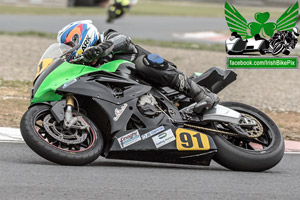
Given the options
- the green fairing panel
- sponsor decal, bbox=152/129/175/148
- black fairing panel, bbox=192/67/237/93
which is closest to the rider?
the green fairing panel

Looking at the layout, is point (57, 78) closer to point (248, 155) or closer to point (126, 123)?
point (126, 123)

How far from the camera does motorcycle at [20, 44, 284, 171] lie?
5961mm

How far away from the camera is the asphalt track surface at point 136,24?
21.7m

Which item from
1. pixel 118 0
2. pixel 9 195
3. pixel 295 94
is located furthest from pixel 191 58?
pixel 9 195

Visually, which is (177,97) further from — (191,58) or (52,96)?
(191,58)

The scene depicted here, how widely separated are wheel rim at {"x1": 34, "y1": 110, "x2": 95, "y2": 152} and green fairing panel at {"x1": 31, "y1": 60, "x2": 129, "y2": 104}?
162 mm

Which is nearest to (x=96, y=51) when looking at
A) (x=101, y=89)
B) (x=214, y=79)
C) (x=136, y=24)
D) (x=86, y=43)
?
(x=86, y=43)

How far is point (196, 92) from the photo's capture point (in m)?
6.48

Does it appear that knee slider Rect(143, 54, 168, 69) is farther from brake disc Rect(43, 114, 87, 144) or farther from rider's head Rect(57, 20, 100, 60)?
brake disc Rect(43, 114, 87, 144)

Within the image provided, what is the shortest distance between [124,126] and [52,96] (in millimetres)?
681

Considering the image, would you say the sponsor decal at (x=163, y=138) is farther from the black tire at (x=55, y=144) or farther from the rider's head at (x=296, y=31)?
the rider's head at (x=296, y=31)

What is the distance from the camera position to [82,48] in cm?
632

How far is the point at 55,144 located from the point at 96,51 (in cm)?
89

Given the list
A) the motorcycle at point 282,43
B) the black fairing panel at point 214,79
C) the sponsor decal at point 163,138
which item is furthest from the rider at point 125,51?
the motorcycle at point 282,43
